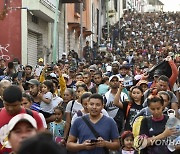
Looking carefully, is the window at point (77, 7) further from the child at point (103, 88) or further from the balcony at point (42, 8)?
the child at point (103, 88)

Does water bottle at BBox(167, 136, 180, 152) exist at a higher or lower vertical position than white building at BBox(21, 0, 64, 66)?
lower

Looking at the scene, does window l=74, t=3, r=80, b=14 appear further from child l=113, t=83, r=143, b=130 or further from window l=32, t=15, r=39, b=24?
child l=113, t=83, r=143, b=130

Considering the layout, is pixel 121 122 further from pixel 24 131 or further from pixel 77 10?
pixel 77 10

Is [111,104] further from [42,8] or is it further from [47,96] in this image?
[42,8]

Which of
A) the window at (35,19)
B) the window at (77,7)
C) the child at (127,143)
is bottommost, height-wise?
the child at (127,143)

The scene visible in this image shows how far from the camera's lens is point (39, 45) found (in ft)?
90.2

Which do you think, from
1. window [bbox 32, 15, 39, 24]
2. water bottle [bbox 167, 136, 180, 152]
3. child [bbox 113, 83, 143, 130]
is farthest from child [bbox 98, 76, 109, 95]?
window [bbox 32, 15, 39, 24]

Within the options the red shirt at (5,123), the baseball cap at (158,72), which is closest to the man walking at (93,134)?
the red shirt at (5,123)

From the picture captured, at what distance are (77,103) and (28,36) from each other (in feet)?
50.5

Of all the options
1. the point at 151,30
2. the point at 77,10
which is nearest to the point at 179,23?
the point at 151,30

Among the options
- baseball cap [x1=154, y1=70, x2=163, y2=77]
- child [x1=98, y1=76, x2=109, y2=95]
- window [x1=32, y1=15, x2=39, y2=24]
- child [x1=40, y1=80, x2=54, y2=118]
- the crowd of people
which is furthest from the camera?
window [x1=32, y1=15, x2=39, y2=24]

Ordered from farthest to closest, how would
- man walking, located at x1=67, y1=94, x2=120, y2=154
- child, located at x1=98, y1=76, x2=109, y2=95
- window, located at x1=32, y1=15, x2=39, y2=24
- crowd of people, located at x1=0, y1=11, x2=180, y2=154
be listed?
window, located at x1=32, y1=15, x2=39, y2=24, child, located at x1=98, y1=76, x2=109, y2=95, man walking, located at x1=67, y1=94, x2=120, y2=154, crowd of people, located at x1=0, y1=11, x2=180, y2=154

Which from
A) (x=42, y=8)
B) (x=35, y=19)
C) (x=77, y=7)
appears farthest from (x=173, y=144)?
(x=77, y=7)

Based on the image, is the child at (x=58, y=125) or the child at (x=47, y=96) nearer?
the child at (x=58, y=125)
